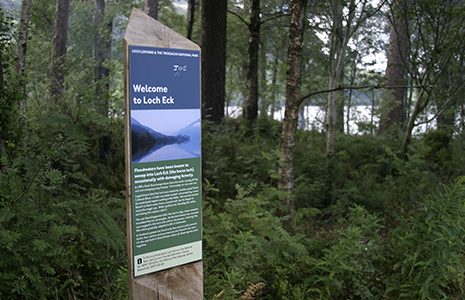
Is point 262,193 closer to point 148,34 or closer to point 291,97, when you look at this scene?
point 291,97

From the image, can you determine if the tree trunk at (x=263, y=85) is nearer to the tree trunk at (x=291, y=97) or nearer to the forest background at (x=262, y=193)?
the forest background at (x=262, y=193)

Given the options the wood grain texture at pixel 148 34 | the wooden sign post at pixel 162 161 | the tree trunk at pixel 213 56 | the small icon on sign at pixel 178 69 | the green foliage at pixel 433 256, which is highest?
the tree trunk at pixel 213 56

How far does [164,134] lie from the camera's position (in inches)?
110

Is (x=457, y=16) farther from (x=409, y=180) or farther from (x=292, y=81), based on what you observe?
(x=292, y=81)

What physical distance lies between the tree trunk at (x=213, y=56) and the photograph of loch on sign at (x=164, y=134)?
779 cm

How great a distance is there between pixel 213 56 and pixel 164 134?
8412 mm

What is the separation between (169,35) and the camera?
2861mm

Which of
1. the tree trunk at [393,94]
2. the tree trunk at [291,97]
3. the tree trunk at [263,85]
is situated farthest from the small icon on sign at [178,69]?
the tree trunk at [263,85]

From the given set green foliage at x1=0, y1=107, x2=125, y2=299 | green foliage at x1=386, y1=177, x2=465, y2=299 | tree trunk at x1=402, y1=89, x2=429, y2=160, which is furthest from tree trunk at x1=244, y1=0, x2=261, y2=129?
green foliage at x1=0, y1=107, x2=125, y2=299

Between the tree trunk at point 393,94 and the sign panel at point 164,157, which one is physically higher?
the tree trunk at point 393,94

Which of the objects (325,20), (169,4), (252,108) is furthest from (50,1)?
(325,20)

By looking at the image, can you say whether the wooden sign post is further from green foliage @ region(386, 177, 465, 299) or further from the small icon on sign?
green foliage @ region(386, 177, 465, 299)

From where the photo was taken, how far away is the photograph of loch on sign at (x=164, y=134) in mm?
2670

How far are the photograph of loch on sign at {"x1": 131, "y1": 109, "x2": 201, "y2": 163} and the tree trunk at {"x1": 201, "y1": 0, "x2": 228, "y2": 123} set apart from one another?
307 inches
